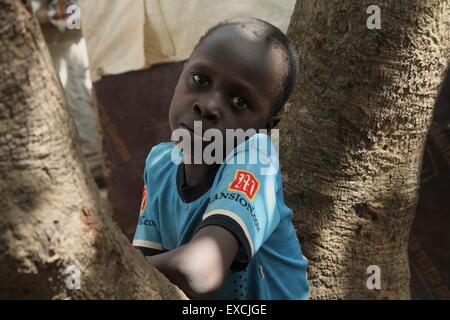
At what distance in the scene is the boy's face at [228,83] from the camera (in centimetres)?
183

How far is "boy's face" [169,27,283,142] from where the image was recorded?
71.9 inches

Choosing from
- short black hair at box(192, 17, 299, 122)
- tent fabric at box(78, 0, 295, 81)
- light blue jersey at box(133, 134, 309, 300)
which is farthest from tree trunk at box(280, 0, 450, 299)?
tent fabric at box(78, 0, 295, 81)

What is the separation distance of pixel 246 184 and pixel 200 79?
1.12 ft

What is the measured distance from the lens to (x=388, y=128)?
2.09 m

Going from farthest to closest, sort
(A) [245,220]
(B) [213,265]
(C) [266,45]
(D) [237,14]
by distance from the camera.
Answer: (D) [237,14] < (C) [266,45] < (A) [245,220] < (B) [213,265]

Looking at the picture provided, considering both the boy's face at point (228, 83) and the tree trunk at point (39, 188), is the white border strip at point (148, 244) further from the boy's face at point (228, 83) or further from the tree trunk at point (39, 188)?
the tree trunk at point (39, 188)

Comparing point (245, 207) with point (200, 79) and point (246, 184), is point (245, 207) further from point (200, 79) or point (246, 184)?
point (200, 79)

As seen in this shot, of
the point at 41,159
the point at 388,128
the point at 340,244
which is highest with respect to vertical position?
the point at 41,159

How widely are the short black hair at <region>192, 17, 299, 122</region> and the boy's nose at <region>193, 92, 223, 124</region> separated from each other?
22 cm

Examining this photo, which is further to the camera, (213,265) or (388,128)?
(388,128)

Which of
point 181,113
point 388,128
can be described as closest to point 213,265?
point 181,113

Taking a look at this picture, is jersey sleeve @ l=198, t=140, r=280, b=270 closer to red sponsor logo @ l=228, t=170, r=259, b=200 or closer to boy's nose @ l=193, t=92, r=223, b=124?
red sponsor logo @ l=228, t=170, r=259, b=200
